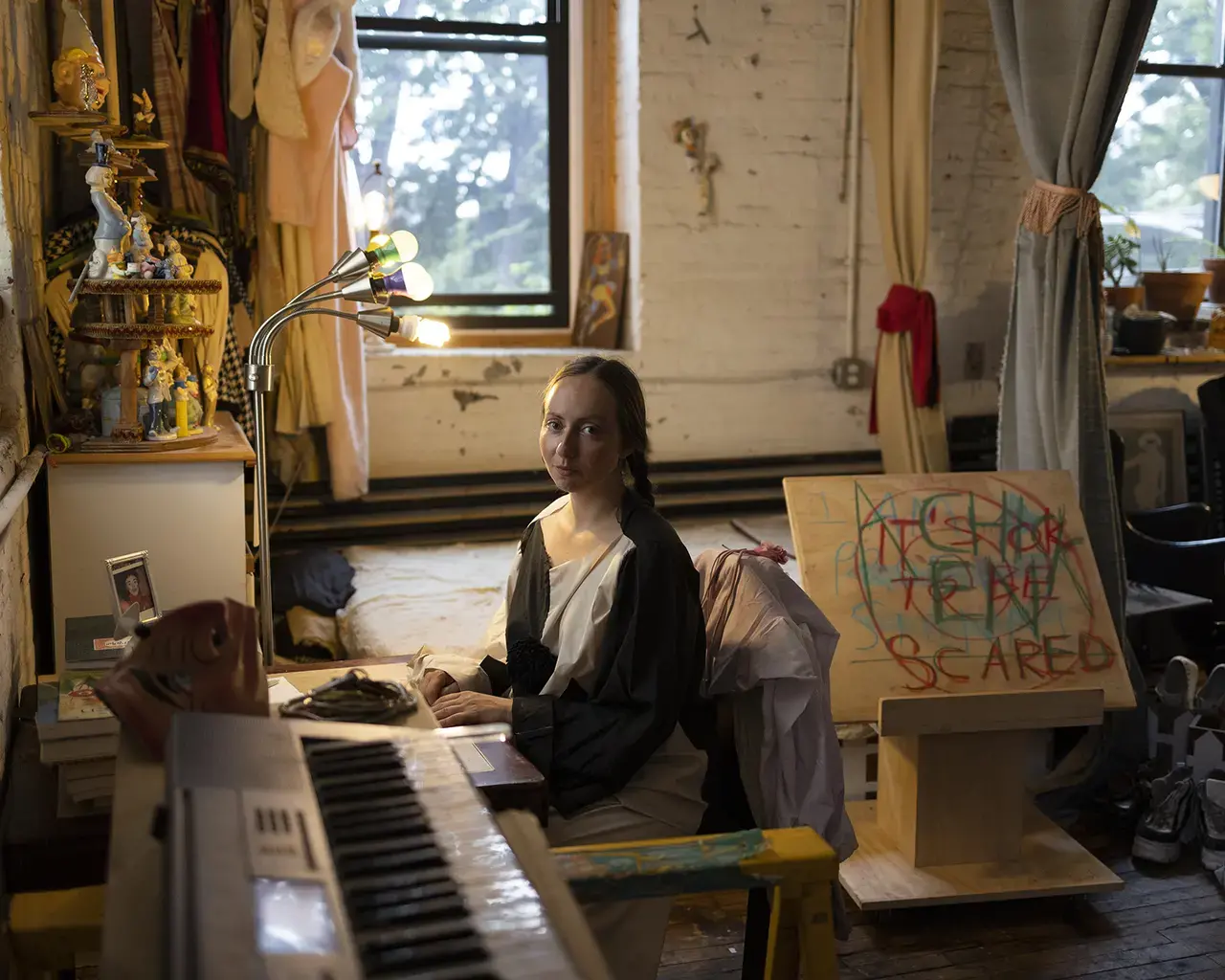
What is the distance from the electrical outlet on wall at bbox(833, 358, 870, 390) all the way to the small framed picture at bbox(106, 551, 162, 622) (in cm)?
324

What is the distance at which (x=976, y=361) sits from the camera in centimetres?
490

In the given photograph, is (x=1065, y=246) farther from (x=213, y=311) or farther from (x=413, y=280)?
(x=213, y=311)

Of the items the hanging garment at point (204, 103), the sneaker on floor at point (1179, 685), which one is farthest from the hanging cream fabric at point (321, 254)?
the sneaker on floor at point (1179, 685)

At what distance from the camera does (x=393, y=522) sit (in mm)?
4285

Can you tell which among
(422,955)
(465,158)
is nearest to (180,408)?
(465,158)

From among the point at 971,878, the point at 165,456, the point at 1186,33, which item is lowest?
the point at 971,878

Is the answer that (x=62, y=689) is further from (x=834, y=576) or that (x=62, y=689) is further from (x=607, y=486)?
A: (x=834, y=576)

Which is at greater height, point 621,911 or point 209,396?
point 209,396

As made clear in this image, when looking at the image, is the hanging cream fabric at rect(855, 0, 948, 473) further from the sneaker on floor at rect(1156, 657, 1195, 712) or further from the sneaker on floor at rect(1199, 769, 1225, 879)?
the sneaker on floor at rect(1199, 769, 1225, 879)

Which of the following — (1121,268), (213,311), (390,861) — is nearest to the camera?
(390,861)

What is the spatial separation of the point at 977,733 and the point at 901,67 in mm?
2643

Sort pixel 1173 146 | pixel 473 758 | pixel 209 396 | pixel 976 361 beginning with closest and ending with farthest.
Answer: pixel 473 758
pixel 209 396
pixel 976 361
pixel 1173 146

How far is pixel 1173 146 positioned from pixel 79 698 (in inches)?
206

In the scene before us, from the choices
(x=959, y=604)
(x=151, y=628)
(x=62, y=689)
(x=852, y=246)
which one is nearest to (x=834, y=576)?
(x=959, y=604)
